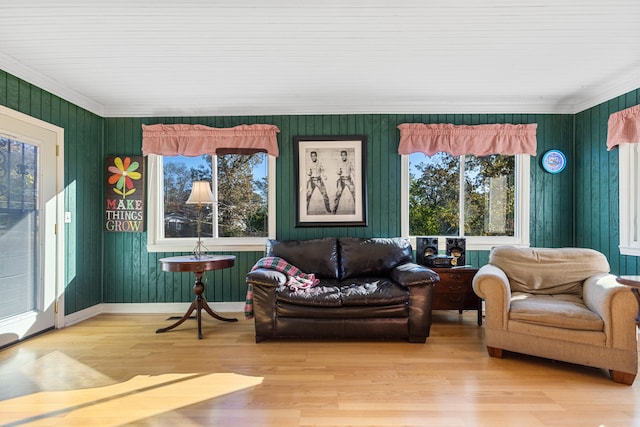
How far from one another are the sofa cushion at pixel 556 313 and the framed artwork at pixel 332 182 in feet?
6.13

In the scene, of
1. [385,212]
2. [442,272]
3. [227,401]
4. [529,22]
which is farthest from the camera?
[385,212]

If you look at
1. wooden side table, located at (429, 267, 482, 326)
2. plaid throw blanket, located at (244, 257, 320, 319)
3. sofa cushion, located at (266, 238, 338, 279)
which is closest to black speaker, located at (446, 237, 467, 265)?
wooden side table, located at (429, 267, 482, 326)

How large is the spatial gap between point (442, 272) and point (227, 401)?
2385 mm

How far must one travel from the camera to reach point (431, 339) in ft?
10.4

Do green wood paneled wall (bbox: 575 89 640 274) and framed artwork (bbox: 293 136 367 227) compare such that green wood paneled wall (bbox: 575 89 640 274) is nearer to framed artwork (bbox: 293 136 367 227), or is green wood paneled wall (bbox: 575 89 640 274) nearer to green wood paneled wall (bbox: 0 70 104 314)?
framed artwork (bbox: 293 136 367 227)

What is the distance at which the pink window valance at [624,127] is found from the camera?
3.28 meters

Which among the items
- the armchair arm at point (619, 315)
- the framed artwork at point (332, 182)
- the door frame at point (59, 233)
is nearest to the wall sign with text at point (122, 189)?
the door frame at point (59, 233)

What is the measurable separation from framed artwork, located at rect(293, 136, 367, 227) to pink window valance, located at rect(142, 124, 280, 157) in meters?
0.43

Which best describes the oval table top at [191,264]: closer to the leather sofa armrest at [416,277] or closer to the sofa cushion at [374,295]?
the sofa cushion at [374,295]

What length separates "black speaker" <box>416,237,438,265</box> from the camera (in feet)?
12.6

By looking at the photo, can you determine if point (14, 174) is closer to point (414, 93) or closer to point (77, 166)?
point (77, 166)

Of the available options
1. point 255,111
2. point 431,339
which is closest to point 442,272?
point 431,339

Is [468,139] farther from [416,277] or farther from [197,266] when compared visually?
[197,266]

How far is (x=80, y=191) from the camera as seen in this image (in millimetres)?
3836
